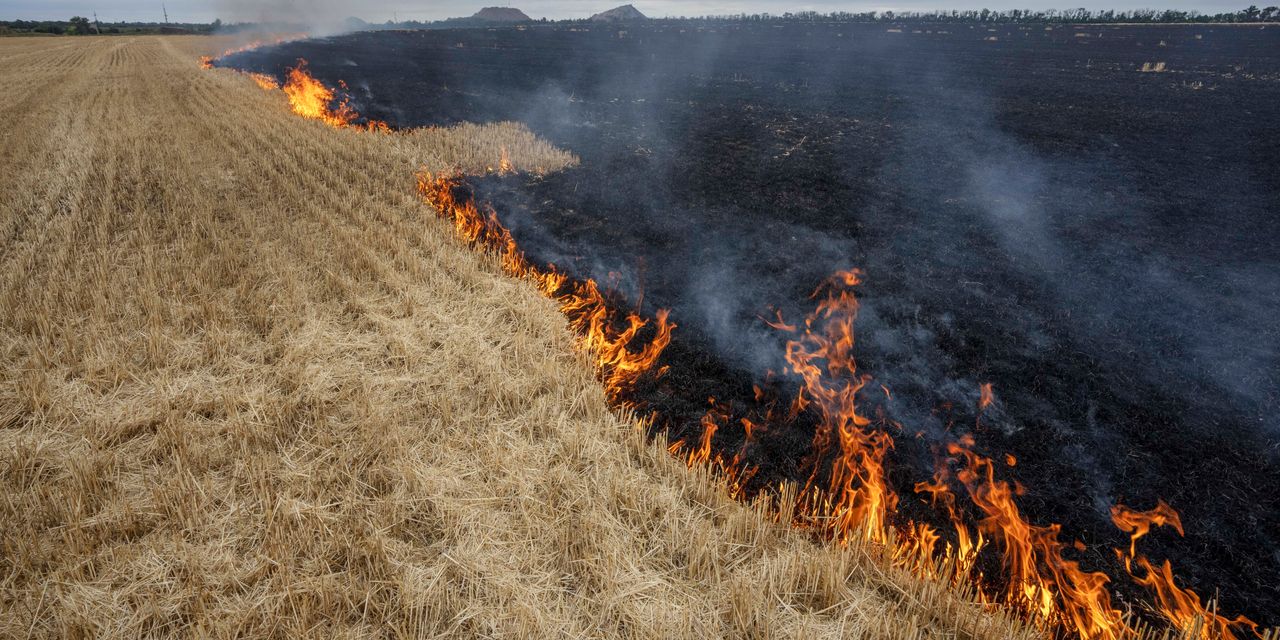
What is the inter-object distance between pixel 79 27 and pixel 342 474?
117612 millimetres

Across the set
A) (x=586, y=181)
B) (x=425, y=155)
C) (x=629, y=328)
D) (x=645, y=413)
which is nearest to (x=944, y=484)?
(x=645, y=413)

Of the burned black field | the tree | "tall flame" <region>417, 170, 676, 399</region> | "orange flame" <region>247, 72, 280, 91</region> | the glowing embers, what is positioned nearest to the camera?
the burned black field

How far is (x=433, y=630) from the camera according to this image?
2.55 meters

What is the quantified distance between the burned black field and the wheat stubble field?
0.88 metres

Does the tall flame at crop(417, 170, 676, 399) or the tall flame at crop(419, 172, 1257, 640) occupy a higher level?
the tall flame at crop(417, 170, 676, 399)

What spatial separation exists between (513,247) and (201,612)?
5.44 meters

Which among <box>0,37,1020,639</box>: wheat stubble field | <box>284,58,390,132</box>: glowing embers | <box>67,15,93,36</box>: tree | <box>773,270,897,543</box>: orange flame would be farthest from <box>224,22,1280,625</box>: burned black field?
<box>67,15,93,36</box>: tree

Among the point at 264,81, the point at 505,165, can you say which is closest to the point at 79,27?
the point at 264,81

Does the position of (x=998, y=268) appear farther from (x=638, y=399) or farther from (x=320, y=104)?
(x=320, y=104)

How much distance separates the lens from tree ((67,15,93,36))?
7491cm

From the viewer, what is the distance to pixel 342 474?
3434mm

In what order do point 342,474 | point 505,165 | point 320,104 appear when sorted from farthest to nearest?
point 320,104, point 505,165, point 342,474

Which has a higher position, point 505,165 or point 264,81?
point 264,81

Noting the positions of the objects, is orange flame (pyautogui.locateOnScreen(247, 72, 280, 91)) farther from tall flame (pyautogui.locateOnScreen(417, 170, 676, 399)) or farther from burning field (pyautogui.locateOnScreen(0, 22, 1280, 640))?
tall flame (pyautogui.locateOnScreen(417, 170, 676, 399))
